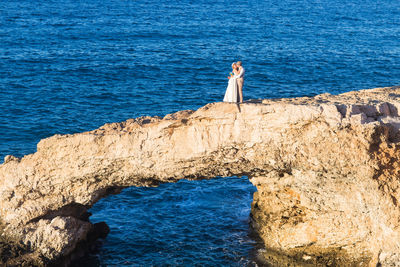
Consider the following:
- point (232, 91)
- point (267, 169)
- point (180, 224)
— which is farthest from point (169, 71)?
point (267, 169)

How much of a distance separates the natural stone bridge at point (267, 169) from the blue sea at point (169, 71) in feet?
8.58

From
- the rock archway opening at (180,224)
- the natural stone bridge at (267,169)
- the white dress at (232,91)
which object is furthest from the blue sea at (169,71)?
A: the white dress at (232,91)

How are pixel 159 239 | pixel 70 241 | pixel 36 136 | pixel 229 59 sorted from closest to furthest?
1. pixel 70 241
2. pixel 159 239
3. pixel 36 136
4. pixel 229 59

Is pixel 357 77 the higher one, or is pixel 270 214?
pixel 357 77

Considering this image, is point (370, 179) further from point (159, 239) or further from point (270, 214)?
point (159, 239)

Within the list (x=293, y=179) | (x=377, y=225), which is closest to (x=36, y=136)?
(x=293, y=179)

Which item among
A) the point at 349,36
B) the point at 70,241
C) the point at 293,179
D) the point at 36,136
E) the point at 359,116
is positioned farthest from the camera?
the point at 349,36

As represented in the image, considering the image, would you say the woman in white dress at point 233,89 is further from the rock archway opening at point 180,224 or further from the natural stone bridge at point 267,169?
the rock archway opening at point 180,224

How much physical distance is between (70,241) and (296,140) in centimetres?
997

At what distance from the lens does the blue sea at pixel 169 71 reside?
23.6 metres

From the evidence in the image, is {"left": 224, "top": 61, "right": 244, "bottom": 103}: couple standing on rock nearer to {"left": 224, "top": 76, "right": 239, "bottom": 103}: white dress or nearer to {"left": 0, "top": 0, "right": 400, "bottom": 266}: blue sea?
{"left": 224, "top": 76, "right": 239, "bottom": 103}: white dress

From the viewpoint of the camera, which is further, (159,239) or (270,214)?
(159,239)

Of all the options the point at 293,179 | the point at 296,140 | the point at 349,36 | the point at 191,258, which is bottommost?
the point at 191,258

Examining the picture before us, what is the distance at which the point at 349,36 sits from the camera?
199 ft
